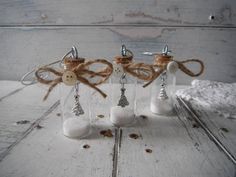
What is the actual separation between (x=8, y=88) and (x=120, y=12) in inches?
17.6

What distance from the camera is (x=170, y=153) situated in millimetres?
369

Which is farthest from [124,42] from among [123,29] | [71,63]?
[71,63]

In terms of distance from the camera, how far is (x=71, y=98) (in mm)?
589

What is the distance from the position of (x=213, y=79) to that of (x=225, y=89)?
4.3 inches

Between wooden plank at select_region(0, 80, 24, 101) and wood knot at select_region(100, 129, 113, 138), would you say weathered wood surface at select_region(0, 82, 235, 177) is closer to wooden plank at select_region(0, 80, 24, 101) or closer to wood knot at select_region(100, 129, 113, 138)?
wood knot at select_region(100, 129, 113, 138)

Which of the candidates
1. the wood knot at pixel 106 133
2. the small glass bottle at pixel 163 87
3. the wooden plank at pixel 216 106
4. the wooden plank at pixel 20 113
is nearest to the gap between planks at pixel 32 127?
the wooden plank at pixel 20 113

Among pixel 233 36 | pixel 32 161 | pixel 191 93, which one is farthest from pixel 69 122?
pixel 233 36

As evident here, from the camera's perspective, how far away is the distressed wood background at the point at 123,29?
2.36 feet

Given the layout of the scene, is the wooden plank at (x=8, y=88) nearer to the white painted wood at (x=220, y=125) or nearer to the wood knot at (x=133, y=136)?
the wood knot at (x=133, y=136)

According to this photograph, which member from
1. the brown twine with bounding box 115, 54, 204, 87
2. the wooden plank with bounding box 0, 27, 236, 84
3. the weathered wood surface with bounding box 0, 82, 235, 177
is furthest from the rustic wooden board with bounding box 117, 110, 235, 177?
the wooden plank with bounding box 0, 27, 236, 84

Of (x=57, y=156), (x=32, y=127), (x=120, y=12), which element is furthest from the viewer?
(x=120, y=12)

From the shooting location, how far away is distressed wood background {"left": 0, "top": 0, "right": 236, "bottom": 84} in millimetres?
719

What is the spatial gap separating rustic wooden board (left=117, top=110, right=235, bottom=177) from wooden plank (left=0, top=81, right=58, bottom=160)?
0.65ft

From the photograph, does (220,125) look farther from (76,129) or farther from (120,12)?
(120,12)
